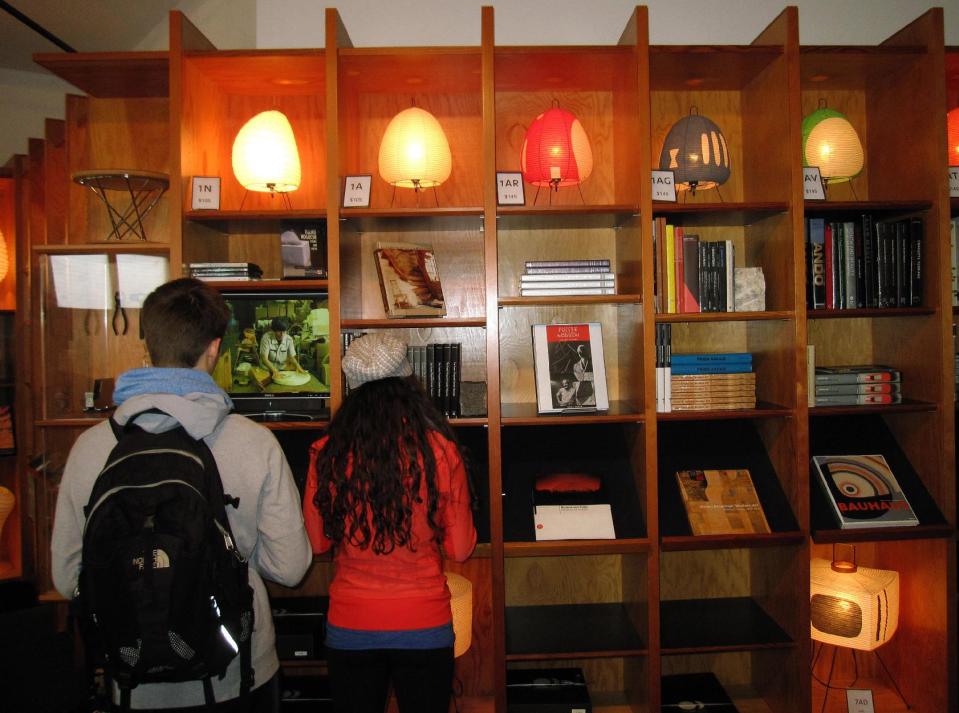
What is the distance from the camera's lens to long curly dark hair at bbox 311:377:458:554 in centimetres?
166

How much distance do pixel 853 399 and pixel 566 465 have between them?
3.78 feet

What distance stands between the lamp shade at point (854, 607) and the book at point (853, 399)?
0.65 metres

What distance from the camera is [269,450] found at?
1.48m

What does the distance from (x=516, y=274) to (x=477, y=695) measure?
1823 mm

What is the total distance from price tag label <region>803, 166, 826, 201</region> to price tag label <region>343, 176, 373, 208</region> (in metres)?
1.66

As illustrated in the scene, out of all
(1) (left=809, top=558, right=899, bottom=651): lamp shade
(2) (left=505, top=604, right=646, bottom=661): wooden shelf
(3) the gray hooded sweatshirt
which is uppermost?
(3) the gray hooded sweatshirt

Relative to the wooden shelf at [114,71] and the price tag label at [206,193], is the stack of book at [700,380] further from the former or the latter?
the wooden shelf at [114,71]

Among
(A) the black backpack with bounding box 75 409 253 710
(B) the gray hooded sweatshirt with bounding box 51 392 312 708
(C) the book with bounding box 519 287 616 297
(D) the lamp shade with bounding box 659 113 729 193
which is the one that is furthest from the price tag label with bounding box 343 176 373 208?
(A) the black backpack with bounding box 75 409 253 710

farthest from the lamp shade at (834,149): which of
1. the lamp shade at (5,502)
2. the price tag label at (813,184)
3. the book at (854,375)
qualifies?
the lamp shade at (5,502)

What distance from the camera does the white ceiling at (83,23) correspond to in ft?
11.7

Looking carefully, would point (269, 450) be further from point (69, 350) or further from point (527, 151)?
point (69, 350)

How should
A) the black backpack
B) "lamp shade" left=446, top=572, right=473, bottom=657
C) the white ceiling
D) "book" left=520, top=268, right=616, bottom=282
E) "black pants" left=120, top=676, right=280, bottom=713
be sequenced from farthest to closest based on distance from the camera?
the white ceiling, "book" left=520, top=268, right=616, bottom=282, "lamp shade" left=446, top=572, right=473, bottom=657, "black pants" left=120, top=676, right=280, bottom=713, the black backpack

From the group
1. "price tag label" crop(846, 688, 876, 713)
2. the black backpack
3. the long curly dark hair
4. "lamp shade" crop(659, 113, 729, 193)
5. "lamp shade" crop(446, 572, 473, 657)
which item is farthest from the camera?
"price tag label" crop(846, 688, 876, 713)

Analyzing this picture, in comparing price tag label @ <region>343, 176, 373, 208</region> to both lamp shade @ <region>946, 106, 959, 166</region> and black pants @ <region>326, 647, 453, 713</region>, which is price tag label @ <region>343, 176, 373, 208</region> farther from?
lamp shade @ <region>946, 106, 959, 166</region>
